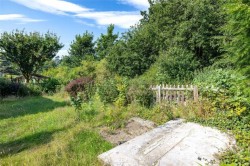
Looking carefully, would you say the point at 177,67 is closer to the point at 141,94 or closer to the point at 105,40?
the point at 141,94

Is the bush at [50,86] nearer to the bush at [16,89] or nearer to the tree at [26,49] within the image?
the bush at [16,89]

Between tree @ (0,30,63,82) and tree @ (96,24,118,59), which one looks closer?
tree @ (0,30,63,82)

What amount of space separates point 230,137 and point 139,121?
10.1 ft

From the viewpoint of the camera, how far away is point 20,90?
2067 cm

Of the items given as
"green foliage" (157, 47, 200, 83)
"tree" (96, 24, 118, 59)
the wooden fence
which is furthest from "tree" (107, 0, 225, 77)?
"tree" (96, 24, 118, 59)

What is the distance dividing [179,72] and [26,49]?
2095cm

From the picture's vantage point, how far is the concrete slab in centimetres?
487

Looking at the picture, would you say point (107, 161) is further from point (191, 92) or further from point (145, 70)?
point (145, 70)

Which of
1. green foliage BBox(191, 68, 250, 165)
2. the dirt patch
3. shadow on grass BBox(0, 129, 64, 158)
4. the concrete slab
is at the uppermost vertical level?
green foliage BBox(191, 68, 250, 165)

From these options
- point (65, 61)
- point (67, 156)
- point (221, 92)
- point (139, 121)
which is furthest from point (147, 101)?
point (65, 61)

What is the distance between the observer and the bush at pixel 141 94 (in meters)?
9.67

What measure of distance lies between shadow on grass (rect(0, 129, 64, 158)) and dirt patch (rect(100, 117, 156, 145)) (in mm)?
1797

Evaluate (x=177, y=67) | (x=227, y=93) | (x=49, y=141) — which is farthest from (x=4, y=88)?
(x=227, y=93)

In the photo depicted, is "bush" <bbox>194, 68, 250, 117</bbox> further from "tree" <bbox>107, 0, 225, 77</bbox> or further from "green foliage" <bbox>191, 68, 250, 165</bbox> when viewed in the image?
"tree" <bbox>107, 0, 225, 77</bbox>
